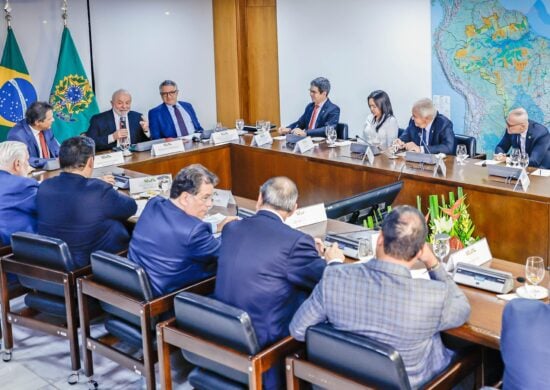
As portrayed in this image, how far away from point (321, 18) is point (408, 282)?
604 cm

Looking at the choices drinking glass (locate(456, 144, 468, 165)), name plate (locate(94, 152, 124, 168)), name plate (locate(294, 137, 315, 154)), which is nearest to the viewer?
drinking glass (locate(456, 144, 468, 165))

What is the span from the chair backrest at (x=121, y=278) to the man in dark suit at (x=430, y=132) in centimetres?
288

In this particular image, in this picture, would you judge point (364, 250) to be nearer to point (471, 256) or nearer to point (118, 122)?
point (471, 256)

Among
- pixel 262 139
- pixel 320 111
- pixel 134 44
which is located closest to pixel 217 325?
pixel 262 139

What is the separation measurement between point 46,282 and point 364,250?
1610 millimetres

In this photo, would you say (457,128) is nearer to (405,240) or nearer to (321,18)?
(321,18)

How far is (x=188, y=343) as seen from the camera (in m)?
2.85

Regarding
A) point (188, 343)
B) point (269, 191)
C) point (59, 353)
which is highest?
point (269, 191)

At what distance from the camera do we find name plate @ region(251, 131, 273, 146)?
20.5 ft

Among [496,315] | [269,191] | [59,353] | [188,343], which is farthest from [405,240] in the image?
[59,353]

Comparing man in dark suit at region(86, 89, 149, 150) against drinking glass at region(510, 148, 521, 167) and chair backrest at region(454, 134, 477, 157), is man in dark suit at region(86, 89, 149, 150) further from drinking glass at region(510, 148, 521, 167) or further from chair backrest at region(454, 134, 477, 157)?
drinking glass at region(510, 148, 521, 167)

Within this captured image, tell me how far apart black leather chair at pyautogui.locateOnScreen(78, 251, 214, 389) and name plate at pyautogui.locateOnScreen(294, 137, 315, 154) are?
2.65 meters

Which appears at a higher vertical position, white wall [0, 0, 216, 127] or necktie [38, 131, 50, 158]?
white wall [0, 0, 216, 127]

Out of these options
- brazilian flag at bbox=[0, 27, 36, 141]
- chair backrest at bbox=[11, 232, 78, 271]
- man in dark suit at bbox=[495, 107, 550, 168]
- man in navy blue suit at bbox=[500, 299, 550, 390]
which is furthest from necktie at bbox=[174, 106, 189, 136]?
man in navy blue suit at bbox=[500, 299, 550, 390]
